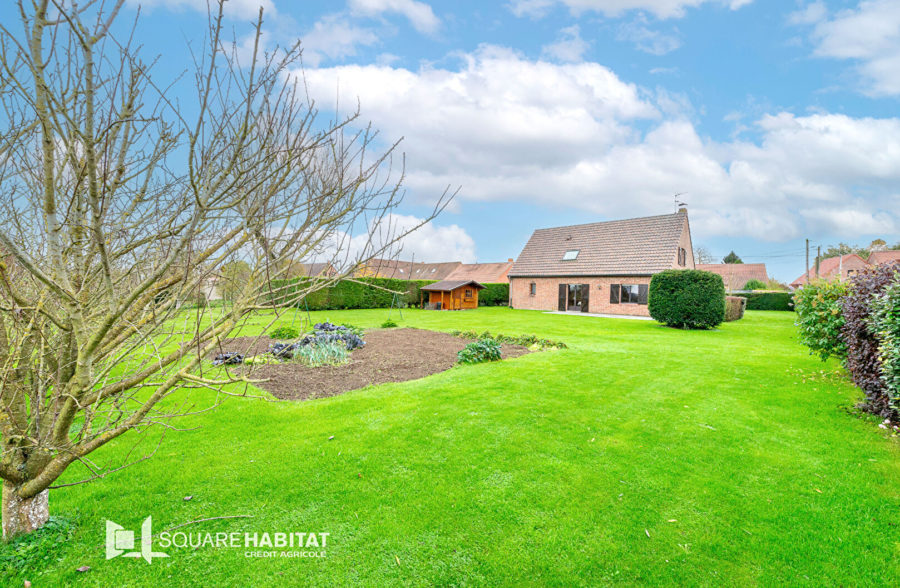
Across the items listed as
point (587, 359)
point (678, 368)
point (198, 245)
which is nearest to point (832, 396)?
point (678, 368)

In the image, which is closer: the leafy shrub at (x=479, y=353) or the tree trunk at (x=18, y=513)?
the tree trunk at (x=18, y=513)

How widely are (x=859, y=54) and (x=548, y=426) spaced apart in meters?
13.6

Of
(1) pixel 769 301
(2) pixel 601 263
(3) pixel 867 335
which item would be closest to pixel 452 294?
(2) pixel 601 263

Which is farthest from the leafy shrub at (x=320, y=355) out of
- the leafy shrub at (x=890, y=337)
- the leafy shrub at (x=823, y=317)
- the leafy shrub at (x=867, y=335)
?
the leafy shrub at (x=823, y=317)

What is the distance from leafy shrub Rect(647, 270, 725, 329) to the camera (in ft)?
52.0

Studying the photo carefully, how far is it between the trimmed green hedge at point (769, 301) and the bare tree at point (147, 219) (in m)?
35.4

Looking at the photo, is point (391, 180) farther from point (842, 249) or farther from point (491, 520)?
point (842, 249)

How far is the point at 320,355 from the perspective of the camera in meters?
8.69

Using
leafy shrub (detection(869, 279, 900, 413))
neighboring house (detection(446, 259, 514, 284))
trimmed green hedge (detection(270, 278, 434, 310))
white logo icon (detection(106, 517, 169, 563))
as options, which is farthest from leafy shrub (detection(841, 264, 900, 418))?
neighboring house (detection(446, 259, 514, 284))

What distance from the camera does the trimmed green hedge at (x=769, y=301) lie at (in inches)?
1118

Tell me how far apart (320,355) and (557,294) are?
814 inches

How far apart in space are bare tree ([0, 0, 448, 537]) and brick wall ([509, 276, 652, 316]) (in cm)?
2321

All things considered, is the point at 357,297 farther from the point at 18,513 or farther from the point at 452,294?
the point at 18,513
